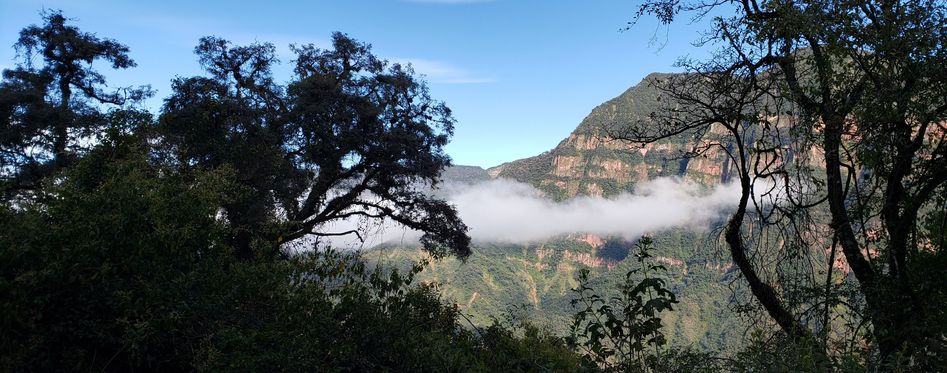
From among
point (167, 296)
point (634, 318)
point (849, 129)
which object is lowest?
point (634, 318)

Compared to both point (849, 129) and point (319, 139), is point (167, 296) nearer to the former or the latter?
point (849, 129)

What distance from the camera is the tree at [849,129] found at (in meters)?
5.36

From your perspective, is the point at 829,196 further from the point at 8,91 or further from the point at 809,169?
the point at 8,91

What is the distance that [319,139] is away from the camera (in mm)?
16500

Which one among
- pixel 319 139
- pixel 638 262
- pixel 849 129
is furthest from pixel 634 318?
pixel 319 139

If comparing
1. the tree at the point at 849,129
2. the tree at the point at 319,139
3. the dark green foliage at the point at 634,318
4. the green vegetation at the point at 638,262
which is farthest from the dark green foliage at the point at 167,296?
the tree at the point at 319,139

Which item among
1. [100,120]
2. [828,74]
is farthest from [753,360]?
[100,120]

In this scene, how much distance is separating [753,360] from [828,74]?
3.62 meters

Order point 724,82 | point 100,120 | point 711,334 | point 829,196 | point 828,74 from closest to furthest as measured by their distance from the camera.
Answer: point 828,74, point 829,196, point 724,82, point 100,120, point 711,334

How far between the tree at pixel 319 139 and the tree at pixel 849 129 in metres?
9.47

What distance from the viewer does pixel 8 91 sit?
1466 centimetres

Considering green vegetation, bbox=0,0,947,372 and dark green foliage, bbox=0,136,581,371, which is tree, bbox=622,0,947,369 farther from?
dark green foliage, bbox=0,136,581,371

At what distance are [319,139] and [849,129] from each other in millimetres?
13404

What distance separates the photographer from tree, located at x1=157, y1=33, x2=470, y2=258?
14.3m
